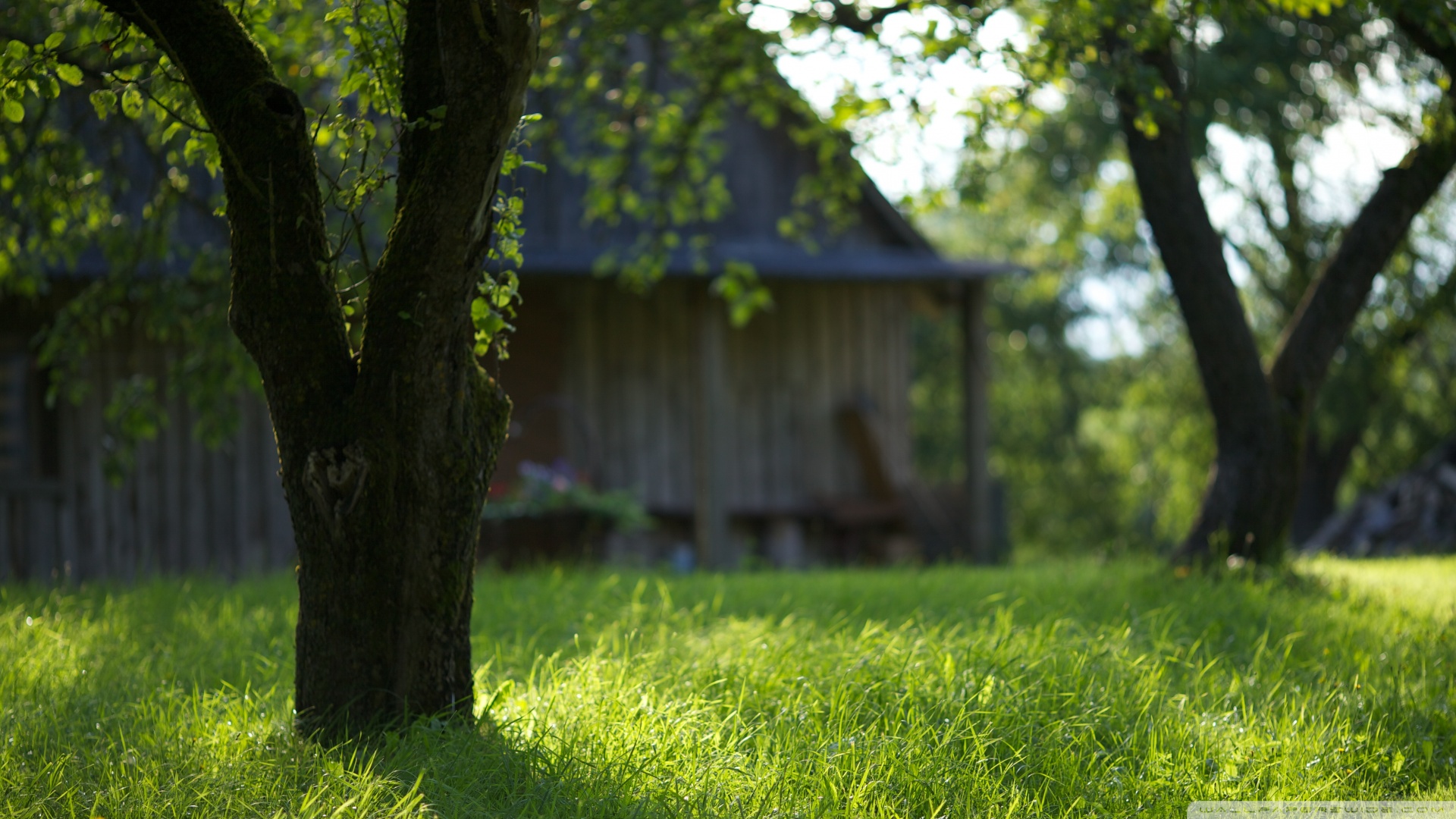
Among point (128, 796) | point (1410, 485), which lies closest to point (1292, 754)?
point (128, 796)

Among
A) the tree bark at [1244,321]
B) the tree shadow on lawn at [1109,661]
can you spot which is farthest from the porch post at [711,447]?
the tree bark at [1244,321]

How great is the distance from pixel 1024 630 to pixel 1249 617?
4.05ft

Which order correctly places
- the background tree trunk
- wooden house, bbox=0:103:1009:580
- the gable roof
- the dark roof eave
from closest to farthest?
wooden house, bbox=0:103:1009:580 → the dark roof eave → the gable roof → the background tree trunk

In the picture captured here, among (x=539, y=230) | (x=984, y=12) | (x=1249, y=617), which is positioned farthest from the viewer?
(x=539, y=230)

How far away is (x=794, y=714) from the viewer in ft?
12.0

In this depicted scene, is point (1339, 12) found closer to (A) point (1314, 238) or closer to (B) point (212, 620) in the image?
(A) point (1314, 238)

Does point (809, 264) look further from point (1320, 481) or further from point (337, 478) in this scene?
point (1320, 481)

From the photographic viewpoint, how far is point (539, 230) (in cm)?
1170

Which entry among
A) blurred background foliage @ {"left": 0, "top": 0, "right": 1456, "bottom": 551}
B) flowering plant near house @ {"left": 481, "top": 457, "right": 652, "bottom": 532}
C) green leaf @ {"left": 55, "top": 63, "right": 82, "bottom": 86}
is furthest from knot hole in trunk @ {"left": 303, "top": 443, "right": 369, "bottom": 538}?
flowering plant near house @ {"left": 481, "top": 457, "right": 652, "bottom": 532}

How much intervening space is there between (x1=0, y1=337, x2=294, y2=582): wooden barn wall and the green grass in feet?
17.6

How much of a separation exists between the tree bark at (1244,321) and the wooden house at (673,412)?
467cm

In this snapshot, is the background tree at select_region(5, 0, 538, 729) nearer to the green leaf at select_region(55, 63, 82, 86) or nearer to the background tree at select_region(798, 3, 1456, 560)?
the green leaf at select_region(55, 63, 82, 86)

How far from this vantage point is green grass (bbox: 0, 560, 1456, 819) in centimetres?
318

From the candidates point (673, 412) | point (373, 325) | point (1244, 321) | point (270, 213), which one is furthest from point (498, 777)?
point (673, 412)
